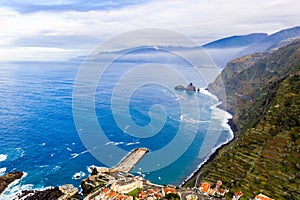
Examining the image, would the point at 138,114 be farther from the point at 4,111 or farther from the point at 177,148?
the point at 4,111

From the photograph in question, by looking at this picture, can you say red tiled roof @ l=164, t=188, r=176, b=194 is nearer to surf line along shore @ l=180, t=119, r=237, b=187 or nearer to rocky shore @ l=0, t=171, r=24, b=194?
surf line along shore @ l=180, t=119, r=237, b=187

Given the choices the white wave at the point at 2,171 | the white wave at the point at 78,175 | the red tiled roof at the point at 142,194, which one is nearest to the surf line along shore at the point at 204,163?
the red tiled roof at the point at 142,194

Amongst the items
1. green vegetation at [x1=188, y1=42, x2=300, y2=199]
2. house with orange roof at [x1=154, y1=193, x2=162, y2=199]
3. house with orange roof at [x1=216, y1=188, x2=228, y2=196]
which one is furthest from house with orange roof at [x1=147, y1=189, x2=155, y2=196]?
green vegetation at [x1=188, y1=42, x2=300, y2=199]

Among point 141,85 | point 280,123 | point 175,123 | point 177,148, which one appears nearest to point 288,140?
point 280,123

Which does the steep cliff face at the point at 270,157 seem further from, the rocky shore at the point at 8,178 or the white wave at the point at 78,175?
the rocky shore at the point at 8,178

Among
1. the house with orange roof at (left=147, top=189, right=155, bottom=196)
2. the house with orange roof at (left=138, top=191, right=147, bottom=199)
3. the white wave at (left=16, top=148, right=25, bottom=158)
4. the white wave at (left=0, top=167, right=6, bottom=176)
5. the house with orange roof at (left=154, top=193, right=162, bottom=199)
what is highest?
the white wave at (left=16, top=148, right=25, bottom=158)
